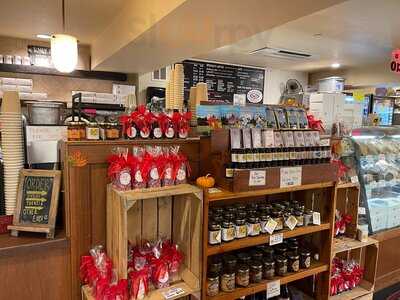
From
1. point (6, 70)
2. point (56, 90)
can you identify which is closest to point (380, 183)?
point (56, 90)

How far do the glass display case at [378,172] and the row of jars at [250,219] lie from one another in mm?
850

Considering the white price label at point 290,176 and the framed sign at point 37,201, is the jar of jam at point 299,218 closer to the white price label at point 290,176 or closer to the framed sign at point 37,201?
the white price label at point 290,176

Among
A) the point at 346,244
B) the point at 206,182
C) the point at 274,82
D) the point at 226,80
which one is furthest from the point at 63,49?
the point at 274,82

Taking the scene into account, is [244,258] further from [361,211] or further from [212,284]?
[361,211]

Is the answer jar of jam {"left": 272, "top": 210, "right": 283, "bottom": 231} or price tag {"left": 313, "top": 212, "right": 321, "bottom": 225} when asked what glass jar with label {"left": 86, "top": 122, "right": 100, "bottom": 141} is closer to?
jar of jam {"left": 272, "top": 210, "right": 283, "bottom": 231}

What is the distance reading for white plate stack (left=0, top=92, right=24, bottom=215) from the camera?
1.54 metres

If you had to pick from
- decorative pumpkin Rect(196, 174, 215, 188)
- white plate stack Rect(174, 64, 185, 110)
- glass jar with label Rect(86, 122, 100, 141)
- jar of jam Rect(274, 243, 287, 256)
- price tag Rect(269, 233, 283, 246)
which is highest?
white plate stack Rect(174, 64, 185, 110)

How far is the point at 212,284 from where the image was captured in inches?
63.9

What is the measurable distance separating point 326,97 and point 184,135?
1544mm

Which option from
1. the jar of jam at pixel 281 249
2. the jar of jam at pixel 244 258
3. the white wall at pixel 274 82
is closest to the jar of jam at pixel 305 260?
the jar of jam at pixel 281 249

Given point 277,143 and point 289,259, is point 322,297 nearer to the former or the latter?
point 289,259

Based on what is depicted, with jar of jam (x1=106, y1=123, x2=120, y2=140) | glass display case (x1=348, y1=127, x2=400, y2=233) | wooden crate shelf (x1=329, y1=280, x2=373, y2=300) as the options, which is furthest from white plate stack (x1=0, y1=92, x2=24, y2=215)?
glass display case (x1=348, y1=127, x2=400, y2=233)

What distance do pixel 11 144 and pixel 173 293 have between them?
1.10 m

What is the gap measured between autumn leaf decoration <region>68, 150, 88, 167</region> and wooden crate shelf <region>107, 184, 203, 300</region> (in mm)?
181
